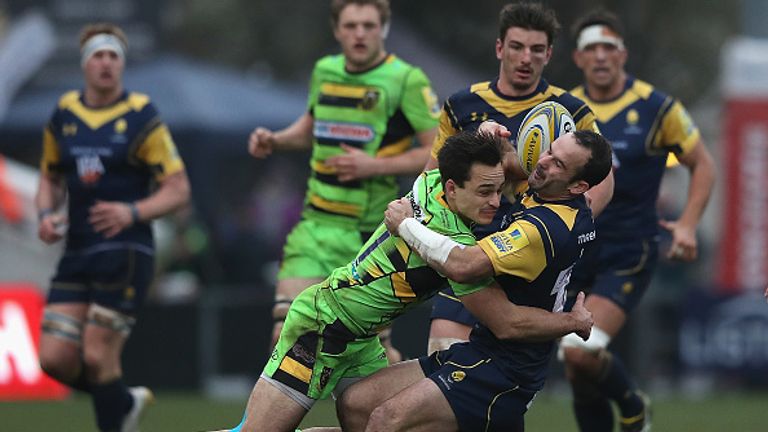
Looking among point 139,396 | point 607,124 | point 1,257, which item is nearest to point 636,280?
point 607,124

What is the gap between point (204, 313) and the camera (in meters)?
15.6

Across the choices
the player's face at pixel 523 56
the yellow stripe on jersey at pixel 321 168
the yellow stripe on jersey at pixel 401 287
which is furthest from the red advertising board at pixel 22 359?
the yellow stripe on jersey at pixel 401 287

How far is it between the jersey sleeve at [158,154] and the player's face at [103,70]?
416 mm

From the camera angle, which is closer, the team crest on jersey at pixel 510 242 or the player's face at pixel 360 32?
the team crest on jersey at pixel 510 242

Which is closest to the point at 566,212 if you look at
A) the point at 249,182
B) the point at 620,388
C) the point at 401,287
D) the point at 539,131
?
the point at 539,131

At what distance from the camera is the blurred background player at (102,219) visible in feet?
33.4

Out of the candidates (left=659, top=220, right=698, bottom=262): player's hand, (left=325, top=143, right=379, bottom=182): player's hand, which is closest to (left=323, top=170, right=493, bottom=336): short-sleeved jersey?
(left=325, top=143, right=379, bottom=182): player's hand

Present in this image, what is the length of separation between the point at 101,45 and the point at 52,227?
1.20 meters

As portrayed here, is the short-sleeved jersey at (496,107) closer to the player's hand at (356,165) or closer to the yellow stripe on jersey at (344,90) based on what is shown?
the player's hand at (356,165)

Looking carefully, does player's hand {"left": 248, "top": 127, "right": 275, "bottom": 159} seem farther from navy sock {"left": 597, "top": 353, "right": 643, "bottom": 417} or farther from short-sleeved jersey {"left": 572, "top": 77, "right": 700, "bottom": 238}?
navy sock {"left": 597, "top": 353, "right": 643, "bottom": 417}

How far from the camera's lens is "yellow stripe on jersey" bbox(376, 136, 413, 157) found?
31.7ft

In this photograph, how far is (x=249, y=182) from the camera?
20.7m

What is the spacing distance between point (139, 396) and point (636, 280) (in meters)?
3.24

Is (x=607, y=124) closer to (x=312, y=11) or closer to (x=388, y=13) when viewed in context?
(x=388, y=13)
